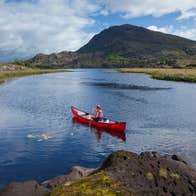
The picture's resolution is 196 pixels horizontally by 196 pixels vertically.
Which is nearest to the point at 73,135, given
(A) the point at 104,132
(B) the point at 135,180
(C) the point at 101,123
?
(A) the point at 104,132

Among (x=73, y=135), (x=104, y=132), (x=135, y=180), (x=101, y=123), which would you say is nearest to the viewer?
(x=135, y=180)

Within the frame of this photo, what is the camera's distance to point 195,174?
1839 cm

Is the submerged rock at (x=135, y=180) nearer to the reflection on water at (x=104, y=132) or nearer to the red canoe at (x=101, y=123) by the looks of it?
the reflection on water at (x=104, y=132)

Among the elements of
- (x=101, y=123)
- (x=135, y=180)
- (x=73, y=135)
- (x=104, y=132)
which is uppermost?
(x=135, y=180)

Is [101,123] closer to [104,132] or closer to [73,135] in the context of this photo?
[104,132]

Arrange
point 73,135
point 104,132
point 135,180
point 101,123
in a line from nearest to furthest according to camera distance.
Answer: point 135,180
point 73,135
point 104,132
point 101,123

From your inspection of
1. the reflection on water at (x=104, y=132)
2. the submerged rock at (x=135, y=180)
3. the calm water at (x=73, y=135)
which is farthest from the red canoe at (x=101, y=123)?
the submerged rock at (x=135, y=180)

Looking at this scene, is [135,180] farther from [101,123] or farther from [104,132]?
[101,123]

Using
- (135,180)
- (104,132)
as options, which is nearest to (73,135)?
(104,132)

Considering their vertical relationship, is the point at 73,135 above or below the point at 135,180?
below

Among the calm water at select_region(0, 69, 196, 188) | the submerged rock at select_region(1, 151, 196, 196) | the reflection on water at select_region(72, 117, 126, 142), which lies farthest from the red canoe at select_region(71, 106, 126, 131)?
the submerged rock at select_region(1, 151, 196, 196)

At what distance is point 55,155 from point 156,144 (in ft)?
42.9

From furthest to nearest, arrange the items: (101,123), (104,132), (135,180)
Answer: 1. (101,123)
2. (104,132)
3. (135,180)

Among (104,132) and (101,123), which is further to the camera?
(101,123)
